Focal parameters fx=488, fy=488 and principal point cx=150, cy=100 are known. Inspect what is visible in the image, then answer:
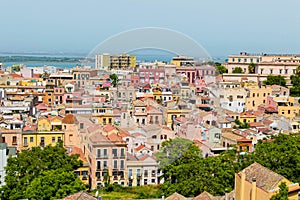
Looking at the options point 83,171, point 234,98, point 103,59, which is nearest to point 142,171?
point 83,171

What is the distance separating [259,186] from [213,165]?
104 inches

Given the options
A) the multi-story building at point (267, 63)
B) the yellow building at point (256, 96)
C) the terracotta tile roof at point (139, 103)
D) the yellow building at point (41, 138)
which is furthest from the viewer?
the multi-story building at point (267, 63)

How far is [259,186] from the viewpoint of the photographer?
10.8ft

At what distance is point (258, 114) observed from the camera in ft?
33.5

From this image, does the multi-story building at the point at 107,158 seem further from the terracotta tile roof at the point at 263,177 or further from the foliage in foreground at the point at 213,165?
the terracotta tile roof at the point at 263,177

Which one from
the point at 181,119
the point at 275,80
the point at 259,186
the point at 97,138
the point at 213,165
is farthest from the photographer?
the point at 275,80

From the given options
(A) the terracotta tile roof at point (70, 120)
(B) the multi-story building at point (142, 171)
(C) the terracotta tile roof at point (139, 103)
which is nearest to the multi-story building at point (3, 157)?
(A) the terracotta tile roof at point (70, 120)

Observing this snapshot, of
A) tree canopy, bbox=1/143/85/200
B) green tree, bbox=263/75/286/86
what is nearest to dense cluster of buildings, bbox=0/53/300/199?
tree canopy, bbox=1/143/85/200

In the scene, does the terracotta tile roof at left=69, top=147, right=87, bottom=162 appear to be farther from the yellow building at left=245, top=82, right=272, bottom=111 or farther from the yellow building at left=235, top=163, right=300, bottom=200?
the yellow building at left=245, top=82, right=272, bottom=111

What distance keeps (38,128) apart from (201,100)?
2767 mm

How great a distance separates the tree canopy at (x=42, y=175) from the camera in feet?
18.6

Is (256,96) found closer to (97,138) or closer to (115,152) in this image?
(115,152)

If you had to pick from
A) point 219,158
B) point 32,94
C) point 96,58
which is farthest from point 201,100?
point 32,94

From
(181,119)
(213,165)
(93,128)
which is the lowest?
(213,165)
